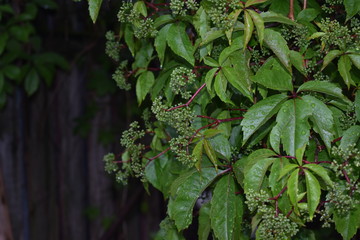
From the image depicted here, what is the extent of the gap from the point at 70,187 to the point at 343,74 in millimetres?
2325

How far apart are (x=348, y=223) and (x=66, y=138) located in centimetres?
227

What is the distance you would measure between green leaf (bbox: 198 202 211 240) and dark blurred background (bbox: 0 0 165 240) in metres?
1.55

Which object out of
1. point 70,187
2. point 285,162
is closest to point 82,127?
point 70,187

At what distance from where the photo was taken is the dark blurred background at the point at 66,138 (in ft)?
9.20

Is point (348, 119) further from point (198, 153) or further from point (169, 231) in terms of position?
point (169, 231)

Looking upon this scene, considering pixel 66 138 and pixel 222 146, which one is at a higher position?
pixel 66 138

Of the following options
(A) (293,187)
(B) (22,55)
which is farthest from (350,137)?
(B) (22,55)

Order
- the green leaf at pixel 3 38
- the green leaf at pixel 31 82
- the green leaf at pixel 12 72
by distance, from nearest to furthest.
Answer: the green leaf at pixel 3 38
the green leaf at pixel 12 72
the green leaf at pixel 31 82

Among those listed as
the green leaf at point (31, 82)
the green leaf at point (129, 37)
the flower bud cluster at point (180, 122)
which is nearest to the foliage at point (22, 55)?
the green leaf at point (31, 82)

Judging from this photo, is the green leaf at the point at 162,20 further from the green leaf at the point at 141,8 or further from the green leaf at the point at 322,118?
the green leaf at the point at 322,118

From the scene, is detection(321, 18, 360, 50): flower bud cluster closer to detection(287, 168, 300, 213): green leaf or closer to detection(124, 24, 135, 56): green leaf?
detection(287, 168, 300, 213): green leaf

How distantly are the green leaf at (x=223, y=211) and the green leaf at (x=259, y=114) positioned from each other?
16 centimetres

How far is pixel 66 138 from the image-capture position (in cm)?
311

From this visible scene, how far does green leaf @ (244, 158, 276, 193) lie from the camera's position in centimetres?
106
